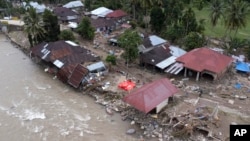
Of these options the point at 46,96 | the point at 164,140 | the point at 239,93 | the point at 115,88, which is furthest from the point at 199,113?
the point at 46,96

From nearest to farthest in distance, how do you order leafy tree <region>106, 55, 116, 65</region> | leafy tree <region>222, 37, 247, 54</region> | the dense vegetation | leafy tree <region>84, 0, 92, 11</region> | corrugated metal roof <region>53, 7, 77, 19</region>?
leafy tree <region>106, 55, 116, 65</region> → the dense vegetation → leafy tree <region>222, 37, 247, 54</region> → corrugated metal roof <region>53, 7, 77, 19</region> → leafy tree <region>84, 0, 92, 11</region>

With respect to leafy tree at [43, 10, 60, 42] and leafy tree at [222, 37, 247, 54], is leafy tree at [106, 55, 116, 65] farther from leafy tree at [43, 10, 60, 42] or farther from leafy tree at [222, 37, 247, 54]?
leafy tree at [222, 37, 247, 54]

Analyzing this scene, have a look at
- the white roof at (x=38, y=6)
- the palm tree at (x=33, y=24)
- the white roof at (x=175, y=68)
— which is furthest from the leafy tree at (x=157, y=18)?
the white roof at (x=38, y=6)

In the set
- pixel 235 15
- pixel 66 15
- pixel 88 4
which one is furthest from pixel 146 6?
pixel 88 4

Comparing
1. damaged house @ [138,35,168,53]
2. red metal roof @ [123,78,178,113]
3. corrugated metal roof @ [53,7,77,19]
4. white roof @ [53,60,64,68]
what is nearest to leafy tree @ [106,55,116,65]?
damaged house @ [138,35,168,53]

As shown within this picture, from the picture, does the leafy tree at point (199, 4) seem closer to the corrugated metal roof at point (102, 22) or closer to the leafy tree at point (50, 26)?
the corrugated metal roof at point (102, 22)

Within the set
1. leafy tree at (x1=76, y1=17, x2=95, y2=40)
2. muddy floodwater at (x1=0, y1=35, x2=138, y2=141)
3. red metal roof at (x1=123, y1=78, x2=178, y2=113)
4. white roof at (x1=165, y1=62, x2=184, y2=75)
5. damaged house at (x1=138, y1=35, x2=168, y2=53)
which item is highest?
leafy tree at (x1=76, y1=17, x2=95, y2=40)
